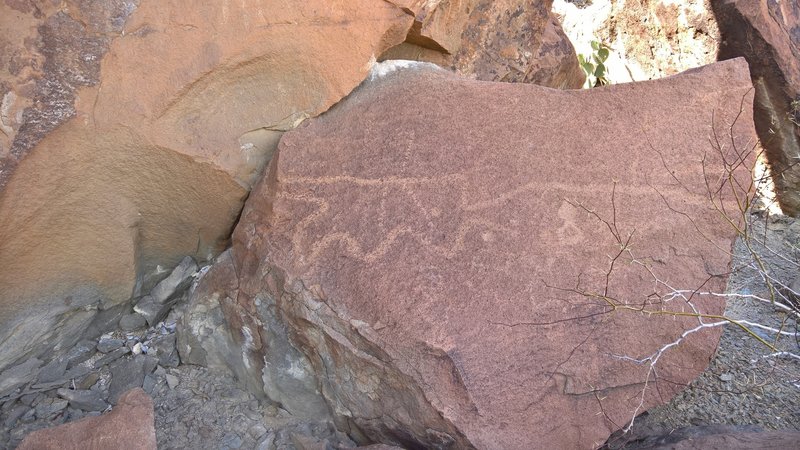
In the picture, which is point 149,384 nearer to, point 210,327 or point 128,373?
point 128,373

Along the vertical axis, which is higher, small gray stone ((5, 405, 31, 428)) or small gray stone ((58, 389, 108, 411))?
small gray stone ((58, 389, 108, 411))

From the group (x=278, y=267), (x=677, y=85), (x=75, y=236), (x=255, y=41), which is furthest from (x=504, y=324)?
(x=75, y=236)

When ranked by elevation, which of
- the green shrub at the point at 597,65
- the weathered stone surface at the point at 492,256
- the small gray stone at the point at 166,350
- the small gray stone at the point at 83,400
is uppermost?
the green shrub at the point at 597,65

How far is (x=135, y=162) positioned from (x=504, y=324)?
1383mm

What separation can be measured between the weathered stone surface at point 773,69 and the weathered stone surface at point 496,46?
111cm

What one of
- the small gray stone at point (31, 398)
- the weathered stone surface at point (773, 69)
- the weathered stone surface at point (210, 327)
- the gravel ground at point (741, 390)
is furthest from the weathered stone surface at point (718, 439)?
the weathered stone surface at point (773, 69)

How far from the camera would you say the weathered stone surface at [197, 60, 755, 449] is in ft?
6.35

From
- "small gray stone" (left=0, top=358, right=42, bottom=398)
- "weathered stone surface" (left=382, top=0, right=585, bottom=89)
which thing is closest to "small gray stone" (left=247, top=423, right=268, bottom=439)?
"small gray stone" (left=0, top=358, right=42, bottom=398)

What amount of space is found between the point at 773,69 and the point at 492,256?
262 cm

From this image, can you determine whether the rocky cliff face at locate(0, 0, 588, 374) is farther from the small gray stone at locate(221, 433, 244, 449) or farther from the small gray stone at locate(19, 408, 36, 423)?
the small gray stone at locate(221, 433, 244, 449)

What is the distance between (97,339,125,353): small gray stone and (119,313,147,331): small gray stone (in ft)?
0.22

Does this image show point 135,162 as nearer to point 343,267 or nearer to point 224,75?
point 224,75

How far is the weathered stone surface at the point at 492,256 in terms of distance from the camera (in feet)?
6.35

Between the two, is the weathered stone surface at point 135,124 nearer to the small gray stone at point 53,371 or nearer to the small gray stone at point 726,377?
the small gray stone at point 53,371
